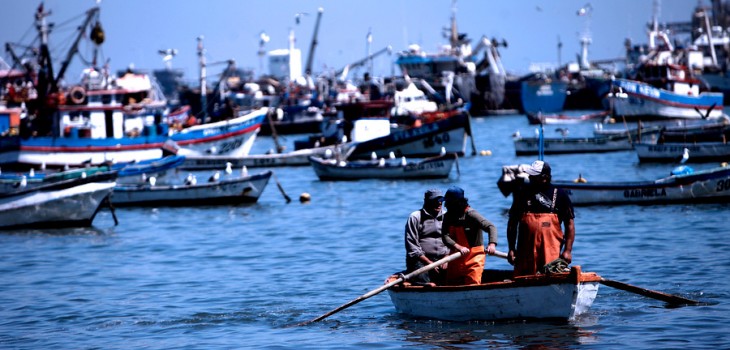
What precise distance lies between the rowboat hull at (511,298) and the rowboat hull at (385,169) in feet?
86.0

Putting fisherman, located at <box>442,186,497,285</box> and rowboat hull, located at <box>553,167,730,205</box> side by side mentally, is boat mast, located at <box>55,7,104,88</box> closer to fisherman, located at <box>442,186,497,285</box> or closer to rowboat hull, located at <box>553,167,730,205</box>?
rowboat hull, located at <box>553,167,730,205</box>

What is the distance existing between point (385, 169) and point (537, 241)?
95.3 feet

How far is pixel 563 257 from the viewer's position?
14852 millimetres

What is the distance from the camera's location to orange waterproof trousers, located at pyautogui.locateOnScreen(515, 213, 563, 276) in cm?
1471

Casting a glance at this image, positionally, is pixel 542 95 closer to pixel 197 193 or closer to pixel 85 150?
pixel 85 150

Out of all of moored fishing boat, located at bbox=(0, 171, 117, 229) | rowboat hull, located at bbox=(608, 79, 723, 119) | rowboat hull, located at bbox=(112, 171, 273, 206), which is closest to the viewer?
moored fishing boat, located at bbox=(0, 171, 117, 229)

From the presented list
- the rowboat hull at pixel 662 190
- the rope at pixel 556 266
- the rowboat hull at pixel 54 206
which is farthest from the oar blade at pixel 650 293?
the rowboat hull at pixel 54 206

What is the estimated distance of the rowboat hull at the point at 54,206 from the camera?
3034cm

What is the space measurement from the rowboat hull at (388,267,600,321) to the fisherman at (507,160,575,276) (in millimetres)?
267

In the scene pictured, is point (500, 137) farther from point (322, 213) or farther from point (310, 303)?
→ point (310, 303)

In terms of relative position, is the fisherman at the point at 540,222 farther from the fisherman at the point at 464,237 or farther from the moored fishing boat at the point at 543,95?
the moored fishing boat at the point at 543,95

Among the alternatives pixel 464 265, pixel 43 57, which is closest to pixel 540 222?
pixel 464 265

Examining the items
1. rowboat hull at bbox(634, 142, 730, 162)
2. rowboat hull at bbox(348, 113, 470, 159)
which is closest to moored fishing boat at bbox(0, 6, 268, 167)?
rowboat hull at bbox(348, 113, 470, 159)

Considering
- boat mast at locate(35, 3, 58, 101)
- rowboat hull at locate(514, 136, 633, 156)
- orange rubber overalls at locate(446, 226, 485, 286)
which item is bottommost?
rowboat hull at locate(514, 136, 633, 156)
